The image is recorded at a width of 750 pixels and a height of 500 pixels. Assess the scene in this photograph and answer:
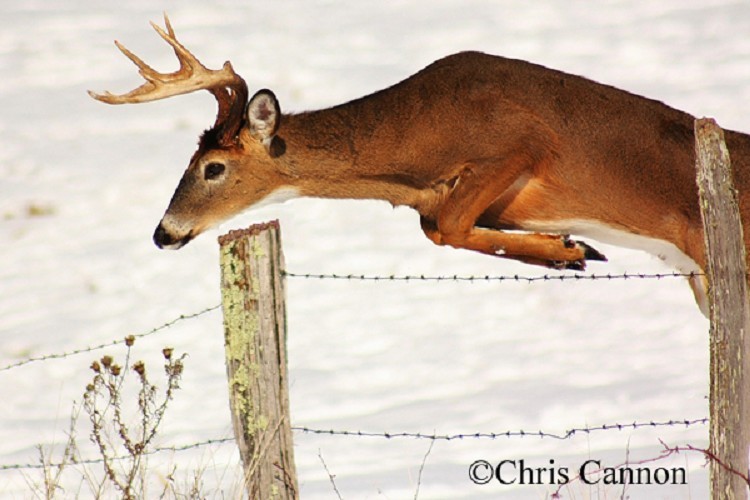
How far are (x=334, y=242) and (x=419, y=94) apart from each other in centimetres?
536

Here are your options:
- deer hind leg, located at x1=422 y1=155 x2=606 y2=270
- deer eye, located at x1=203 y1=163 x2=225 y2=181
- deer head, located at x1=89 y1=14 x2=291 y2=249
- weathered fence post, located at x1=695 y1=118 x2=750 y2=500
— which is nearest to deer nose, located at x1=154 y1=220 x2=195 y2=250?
deer head, located at x1=89 y1=14 x2=291 y2=249

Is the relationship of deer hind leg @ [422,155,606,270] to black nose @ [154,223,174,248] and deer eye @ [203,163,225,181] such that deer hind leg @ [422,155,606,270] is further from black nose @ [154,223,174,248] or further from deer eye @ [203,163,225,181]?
black nose @ [154,223,174,248]

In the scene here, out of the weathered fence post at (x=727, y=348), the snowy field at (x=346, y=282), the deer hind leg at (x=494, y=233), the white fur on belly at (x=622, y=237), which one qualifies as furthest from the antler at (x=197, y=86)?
the weathered fence post at (x=727, y=348)

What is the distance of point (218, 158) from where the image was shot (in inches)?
303

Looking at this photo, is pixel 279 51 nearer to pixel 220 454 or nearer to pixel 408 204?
pixel 220 454

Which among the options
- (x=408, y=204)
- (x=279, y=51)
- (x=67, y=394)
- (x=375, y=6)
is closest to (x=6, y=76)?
(x=279, y=51)

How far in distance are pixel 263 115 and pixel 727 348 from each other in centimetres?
286

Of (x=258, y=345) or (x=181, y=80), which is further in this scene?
(x=181, y=80)

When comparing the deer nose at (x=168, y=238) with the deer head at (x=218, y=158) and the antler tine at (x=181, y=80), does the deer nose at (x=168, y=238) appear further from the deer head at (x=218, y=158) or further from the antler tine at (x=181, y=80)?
the antler tine at (x=181, y=80)

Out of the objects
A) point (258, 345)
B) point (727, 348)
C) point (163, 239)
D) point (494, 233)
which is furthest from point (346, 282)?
point (727, 348)

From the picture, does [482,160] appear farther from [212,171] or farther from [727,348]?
[727,348]

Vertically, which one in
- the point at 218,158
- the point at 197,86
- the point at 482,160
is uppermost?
the point at 197,86

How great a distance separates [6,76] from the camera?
51.7 ft

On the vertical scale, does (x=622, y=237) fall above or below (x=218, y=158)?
below
